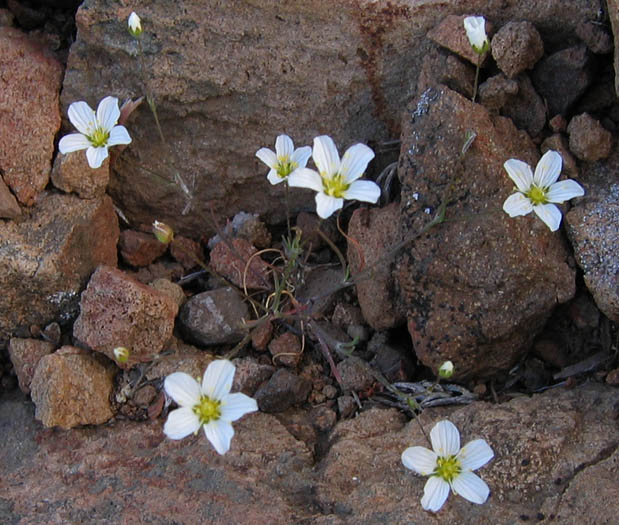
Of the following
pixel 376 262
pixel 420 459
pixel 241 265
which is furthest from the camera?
pixel 241 265

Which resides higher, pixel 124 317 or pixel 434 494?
pixel 434 494

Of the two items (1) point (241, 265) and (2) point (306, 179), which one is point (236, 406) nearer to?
(2) point (306, 179)

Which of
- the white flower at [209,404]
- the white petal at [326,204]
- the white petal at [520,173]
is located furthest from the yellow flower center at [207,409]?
the white petal at [520,173]

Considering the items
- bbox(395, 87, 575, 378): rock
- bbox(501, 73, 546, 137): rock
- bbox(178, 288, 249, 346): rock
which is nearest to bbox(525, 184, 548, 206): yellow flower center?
bbox(395, 87, 575, 378): rock

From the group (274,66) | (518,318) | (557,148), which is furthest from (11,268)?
(557,148)

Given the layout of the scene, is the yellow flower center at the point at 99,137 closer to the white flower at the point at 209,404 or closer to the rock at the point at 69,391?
the rock at the point at 69,391

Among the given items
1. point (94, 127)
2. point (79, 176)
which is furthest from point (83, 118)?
point (79, 176)

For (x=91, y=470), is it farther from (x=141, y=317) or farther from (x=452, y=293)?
(x=452, y=293)

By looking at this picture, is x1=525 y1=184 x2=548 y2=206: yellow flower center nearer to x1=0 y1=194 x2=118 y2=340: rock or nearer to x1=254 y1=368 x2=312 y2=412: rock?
x1=254 y1=368 x2=312 y2=412: rock
